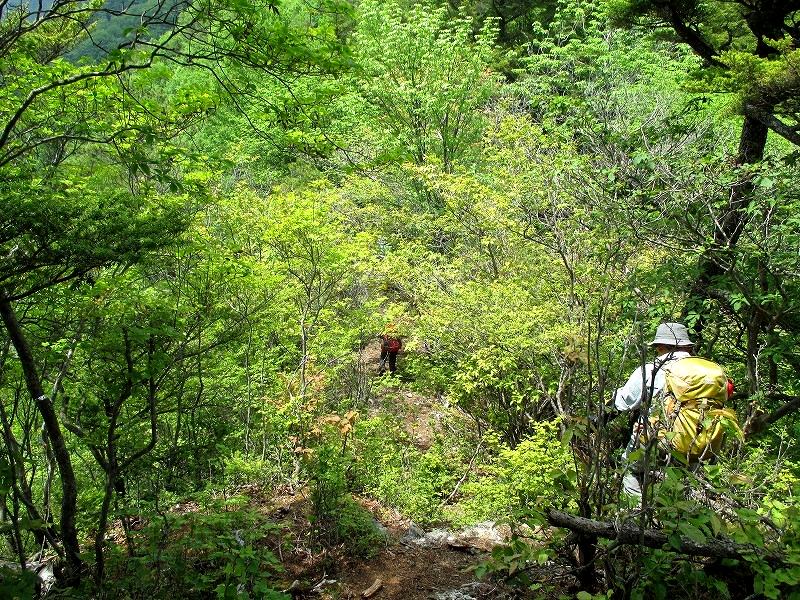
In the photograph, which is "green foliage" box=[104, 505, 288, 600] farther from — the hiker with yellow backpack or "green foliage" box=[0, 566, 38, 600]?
the hiker with yellow backpack

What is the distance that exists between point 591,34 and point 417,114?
19.9ft

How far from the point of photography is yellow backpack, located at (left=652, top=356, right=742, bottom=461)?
337 cm

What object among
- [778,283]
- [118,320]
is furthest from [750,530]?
[118,320]

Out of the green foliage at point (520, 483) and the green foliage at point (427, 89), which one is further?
the green foliage at point (427, 89)

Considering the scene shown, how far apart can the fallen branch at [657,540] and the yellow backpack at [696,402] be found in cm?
89

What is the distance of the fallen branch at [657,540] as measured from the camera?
92.9 inches

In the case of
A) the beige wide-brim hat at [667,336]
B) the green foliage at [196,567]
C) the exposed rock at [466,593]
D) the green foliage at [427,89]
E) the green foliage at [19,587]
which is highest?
the green foliage at [427,89]

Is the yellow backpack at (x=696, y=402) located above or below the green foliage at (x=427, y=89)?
below

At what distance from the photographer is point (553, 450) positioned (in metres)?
5.51

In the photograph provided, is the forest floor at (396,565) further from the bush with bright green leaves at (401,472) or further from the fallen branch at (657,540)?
the fallen branch at (657,540)

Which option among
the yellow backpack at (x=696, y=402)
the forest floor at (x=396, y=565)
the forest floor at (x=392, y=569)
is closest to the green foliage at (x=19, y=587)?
the forest floor at (x=392, y=569)

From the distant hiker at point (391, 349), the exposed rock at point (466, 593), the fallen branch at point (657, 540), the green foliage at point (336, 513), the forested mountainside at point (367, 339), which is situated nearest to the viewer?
the fallen branch at point (657, 540)

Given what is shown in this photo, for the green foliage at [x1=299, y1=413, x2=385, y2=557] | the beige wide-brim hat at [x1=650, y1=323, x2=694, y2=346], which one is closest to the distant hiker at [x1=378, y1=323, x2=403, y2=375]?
the green foliage at [x1=299, y1=413, x2=385, y2=557]

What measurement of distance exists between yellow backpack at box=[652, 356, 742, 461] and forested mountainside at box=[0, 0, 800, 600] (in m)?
0.02
